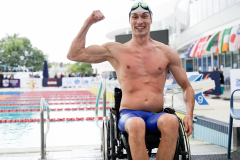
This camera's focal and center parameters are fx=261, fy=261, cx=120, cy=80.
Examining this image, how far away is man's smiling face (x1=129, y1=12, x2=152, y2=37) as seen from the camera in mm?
2389

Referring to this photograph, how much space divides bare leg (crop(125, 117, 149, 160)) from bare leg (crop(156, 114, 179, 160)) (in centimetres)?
14

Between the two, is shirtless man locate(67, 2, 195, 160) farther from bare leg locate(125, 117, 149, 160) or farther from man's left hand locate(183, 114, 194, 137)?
bare leg locate(125, 117, 149, 160)

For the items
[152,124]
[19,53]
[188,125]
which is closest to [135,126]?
[152,124]

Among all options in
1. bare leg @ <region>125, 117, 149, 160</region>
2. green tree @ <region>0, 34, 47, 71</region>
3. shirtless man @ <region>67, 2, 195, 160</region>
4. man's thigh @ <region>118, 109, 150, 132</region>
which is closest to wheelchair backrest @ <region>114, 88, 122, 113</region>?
shirtless man @ <region>67, 2, 195, 160</region>

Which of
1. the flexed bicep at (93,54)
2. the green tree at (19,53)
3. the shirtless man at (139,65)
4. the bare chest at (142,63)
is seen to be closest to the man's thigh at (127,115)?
the shirtless man at (139,65)

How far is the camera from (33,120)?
7.52 m

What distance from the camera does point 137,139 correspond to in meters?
1.93

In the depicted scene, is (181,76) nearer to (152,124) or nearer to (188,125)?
(188,125)

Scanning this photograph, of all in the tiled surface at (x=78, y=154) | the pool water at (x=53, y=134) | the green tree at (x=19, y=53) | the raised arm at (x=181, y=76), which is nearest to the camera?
the raised arm at (x=181, y=76)

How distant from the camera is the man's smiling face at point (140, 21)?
2389 mm

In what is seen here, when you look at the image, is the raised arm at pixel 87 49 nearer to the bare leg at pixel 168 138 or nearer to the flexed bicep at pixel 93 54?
the flexed bicep at pixel 93 54

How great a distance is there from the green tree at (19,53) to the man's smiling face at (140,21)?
190 ft

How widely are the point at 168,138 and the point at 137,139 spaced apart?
242 millimetres

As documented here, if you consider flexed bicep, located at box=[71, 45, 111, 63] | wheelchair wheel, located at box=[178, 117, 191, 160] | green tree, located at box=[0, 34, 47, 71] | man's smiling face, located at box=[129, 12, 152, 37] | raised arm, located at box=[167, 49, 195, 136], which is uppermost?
green tree, located at box=[0, 34, 47, 71]
